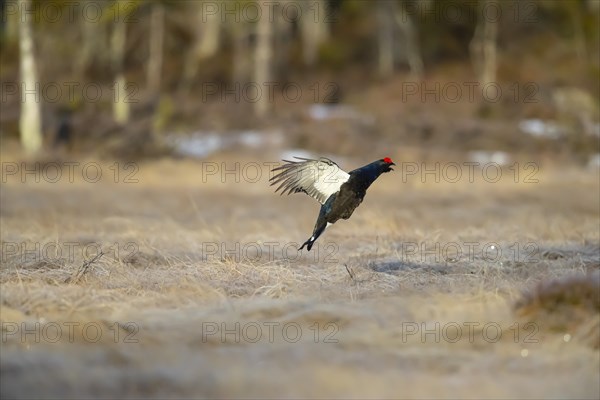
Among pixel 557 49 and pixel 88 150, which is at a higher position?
pixel 557 49

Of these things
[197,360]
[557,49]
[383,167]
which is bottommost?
[197,360]

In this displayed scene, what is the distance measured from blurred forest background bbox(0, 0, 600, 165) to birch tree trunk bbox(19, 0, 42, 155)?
42mm

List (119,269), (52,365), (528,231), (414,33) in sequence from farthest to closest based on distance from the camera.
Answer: (414,33)
(528,231)
(119,269)
(52,365)

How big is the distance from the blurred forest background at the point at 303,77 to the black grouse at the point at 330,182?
12489 millimetres

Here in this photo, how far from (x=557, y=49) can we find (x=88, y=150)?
21849 millimetres

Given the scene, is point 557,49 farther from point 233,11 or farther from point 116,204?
point 116,204

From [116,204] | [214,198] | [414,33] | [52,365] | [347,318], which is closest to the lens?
[52,365]

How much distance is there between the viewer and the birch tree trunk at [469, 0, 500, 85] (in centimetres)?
3197

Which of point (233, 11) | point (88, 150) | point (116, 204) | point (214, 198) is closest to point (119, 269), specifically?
point (116, 204)

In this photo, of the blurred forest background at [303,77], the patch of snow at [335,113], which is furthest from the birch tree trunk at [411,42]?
the patch of snow at [335,113]

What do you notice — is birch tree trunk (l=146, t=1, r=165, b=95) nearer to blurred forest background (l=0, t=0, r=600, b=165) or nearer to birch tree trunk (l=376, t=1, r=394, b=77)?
blurred forest background (l=0, t=0, r=600, b=165)

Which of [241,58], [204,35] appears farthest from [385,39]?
[204,35]

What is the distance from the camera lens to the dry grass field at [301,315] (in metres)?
5.59

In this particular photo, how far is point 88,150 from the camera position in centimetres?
2092
